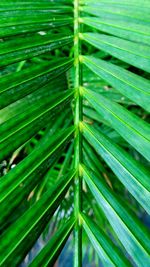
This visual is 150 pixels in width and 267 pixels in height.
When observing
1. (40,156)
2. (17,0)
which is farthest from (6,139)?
(17,0)

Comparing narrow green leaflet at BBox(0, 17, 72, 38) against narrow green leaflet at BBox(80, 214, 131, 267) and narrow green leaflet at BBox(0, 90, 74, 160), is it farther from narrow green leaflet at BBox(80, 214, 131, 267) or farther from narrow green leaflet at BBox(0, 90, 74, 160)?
narrow green leaflet at BBox(80, 214, 131, 267)

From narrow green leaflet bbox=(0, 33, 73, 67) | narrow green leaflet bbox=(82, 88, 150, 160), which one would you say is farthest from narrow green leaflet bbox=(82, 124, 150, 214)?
narrow green leaflet bbox=(0, 33, 73, 67)

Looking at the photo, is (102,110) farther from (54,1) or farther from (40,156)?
(54,1)

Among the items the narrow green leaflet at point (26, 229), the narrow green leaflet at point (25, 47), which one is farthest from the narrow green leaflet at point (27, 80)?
the narrow green leaflet at point (26, 229)

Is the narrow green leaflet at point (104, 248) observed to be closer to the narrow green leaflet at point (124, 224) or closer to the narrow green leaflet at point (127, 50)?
the narrow green leaflet at point (124, 224)

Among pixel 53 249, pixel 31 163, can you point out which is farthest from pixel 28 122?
pixel 53 249

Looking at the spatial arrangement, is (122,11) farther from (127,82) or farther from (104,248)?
(104,248)
